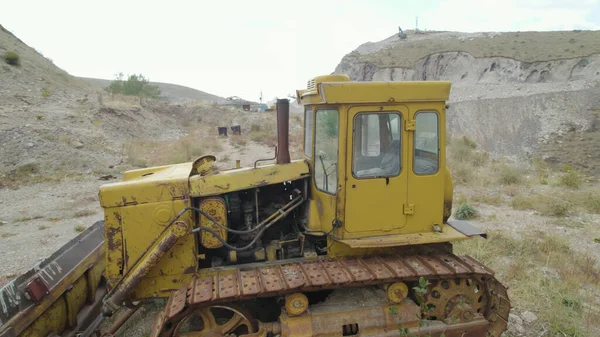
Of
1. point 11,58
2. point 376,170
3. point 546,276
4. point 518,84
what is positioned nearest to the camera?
point 376,170

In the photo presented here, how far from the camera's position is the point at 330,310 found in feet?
11.1

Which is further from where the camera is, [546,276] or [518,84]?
[518,84]

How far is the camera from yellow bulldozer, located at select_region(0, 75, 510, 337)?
329 cm

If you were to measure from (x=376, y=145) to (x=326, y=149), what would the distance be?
1.62 ft

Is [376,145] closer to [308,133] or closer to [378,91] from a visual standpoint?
[378,91]

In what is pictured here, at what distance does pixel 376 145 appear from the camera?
3.56 m

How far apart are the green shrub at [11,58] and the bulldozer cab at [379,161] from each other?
2537cm

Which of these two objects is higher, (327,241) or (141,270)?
(327,241)

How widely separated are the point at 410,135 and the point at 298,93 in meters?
1.43

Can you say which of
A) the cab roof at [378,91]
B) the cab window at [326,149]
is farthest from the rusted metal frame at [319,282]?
the cab roof at [378,91]

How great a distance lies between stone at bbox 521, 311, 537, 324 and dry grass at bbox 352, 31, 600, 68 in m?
40.7

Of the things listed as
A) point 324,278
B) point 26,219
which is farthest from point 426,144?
point 26,219

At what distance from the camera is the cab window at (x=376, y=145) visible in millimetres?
3428

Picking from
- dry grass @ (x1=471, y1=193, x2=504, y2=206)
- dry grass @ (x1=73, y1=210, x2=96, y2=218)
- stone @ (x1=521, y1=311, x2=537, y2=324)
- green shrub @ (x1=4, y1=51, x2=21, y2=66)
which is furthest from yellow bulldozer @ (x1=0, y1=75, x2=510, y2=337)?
green shrub @ (x1=4, y1=51, x2=21, y2=66)
